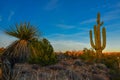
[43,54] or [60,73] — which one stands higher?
[43,54]

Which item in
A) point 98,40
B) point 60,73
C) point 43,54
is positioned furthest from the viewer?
point 98,40

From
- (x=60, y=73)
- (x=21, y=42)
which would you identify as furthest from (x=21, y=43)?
(x=60, y=73)

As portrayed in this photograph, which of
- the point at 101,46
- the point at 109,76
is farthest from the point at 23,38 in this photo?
the point at 101,46

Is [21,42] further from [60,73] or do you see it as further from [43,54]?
[60,73]

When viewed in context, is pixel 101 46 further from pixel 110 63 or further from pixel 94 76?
pixel 94 76

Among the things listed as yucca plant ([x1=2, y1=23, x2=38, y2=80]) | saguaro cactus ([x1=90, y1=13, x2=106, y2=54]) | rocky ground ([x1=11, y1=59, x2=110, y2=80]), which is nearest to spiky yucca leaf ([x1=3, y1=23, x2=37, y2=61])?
yucca plant ([x1=2, y1=23, x2=38, y2=80])

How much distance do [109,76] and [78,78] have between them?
135 inches

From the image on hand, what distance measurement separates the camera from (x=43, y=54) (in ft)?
53.3

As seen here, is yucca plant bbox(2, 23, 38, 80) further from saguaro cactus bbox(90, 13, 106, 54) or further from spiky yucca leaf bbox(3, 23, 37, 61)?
saguaro cactus bbox(90, 13, 106, 54)

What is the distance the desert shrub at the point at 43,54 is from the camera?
1530 cm

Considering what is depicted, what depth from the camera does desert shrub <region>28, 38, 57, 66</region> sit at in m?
15.3

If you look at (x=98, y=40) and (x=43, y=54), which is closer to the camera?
(x=43, y=54)

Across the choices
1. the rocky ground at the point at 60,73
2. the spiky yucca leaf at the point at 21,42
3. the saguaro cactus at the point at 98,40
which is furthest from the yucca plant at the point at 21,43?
the saguaro cactus at the point at 98,40

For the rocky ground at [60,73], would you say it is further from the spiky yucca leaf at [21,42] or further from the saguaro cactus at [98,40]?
the saguaro cactus at [98,40]
